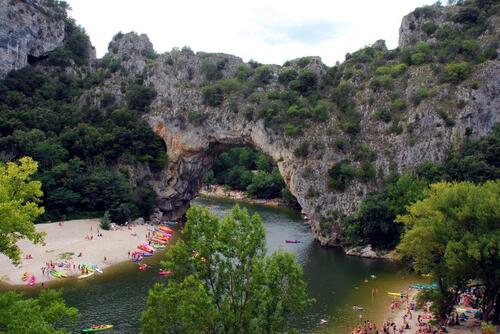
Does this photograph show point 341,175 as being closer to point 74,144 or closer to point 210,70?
point 210,70

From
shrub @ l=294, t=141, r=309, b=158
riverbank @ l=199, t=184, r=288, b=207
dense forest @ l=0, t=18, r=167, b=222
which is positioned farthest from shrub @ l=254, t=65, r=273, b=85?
riverbank @ l=199, t=184, r=288, b=207

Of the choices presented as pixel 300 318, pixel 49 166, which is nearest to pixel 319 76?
pixel 49 166

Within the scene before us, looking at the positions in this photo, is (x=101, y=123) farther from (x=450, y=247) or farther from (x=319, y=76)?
(x=450, y=247)

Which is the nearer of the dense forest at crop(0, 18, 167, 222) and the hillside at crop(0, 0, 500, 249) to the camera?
the hillside at crop(0, 0, 500, 249)

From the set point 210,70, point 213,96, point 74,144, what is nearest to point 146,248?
point 74,144

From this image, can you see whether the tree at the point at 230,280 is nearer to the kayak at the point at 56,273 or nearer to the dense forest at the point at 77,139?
the kayak at the point at 56,273

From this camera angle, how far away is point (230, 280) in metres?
17.1

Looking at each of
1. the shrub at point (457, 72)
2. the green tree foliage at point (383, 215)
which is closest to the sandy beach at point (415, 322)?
the green tree foliage at point (383, 215)

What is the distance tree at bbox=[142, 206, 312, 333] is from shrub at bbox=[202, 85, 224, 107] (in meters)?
54.5

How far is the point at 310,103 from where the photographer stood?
67.8 m

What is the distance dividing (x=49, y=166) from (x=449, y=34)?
5871 centimetres

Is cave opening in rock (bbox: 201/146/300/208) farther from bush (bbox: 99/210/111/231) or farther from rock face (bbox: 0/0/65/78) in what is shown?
rock face (bbox: 0/0/65/78)

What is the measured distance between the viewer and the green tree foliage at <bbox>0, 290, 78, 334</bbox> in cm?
1380

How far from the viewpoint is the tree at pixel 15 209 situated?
1503cm
